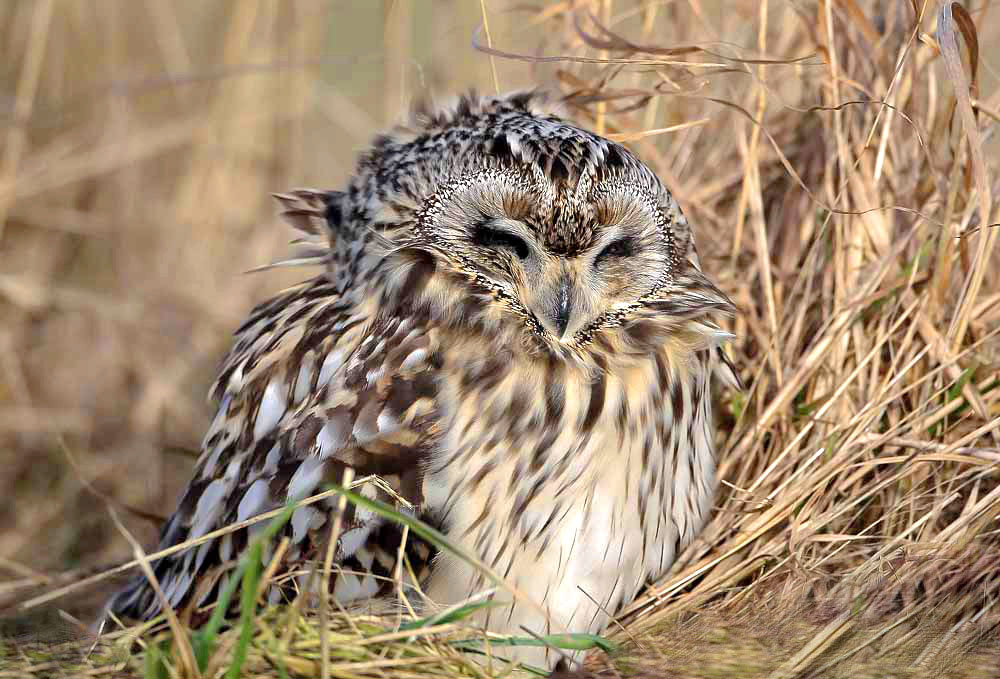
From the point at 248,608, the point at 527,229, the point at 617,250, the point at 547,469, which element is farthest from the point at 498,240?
the point at 248,608

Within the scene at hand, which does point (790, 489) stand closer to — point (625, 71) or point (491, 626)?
point (491, 626)

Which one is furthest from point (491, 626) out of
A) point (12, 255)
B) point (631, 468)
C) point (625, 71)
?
point (12, 255)

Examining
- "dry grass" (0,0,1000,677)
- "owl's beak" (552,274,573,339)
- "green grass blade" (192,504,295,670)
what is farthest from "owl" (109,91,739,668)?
"green grass blade" (192,504,295,670)

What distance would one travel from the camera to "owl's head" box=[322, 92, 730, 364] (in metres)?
2.03

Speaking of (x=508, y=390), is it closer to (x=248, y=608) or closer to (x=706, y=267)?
(x=248, y=608)

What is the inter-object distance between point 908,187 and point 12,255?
323 cm

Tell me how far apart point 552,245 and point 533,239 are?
0.12ft

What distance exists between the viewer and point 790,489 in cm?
233

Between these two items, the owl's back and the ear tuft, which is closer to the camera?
the owl's back

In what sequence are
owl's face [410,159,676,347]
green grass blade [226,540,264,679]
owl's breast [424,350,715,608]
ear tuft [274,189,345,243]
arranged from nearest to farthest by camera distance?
1. green grass blade [226,540,264,679]
2. owl's face [410,159,676,347]
3. owl's breast [424,350,715,608]
4. ear tuft [274,189,345,243]

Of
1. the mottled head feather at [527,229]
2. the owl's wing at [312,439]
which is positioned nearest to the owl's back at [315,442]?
the owl's wing at [312,439]

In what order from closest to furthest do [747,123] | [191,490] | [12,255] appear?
[191,490]
[747,123]
[12,255]

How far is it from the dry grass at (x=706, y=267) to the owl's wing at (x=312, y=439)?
0.75 ft

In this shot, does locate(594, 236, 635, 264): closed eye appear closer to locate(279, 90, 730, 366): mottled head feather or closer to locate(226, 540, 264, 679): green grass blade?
locate(279, 90, 730, 366): mottled head feather
